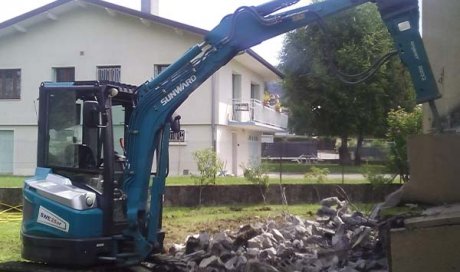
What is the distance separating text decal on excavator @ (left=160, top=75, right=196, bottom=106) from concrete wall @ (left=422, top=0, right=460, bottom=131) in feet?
11.6

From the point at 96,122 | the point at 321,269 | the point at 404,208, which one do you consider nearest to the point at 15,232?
the point at 96,122

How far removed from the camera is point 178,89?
7586 mm

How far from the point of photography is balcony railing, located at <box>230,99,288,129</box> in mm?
28344

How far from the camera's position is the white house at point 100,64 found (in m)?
26.0

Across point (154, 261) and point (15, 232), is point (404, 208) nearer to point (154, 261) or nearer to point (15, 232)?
point (154, 261)

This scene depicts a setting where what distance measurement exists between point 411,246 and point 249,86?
1047 inches

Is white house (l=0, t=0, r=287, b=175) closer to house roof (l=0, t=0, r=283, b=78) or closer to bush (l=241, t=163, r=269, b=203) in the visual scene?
house roof (l=0, t=0, r=283, b=78)

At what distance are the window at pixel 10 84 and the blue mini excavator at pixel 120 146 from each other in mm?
22381

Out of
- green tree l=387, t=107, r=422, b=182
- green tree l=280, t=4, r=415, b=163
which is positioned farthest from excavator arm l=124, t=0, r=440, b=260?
green tree l=280, t=4, r=415, b=163

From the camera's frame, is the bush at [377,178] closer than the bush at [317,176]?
Yes

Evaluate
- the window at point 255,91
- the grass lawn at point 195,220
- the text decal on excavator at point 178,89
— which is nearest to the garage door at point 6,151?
the grass lawn at point 195,220

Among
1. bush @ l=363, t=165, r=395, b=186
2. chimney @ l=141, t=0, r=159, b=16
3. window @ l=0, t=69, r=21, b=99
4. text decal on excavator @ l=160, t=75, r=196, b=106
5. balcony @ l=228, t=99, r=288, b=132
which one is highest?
chimney @ l=141, t=0, r=159, b=16

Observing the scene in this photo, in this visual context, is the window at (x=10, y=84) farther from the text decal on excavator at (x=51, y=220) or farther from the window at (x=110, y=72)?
the text decal on excavator at (x=51, y=220)

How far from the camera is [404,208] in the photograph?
285 inches
